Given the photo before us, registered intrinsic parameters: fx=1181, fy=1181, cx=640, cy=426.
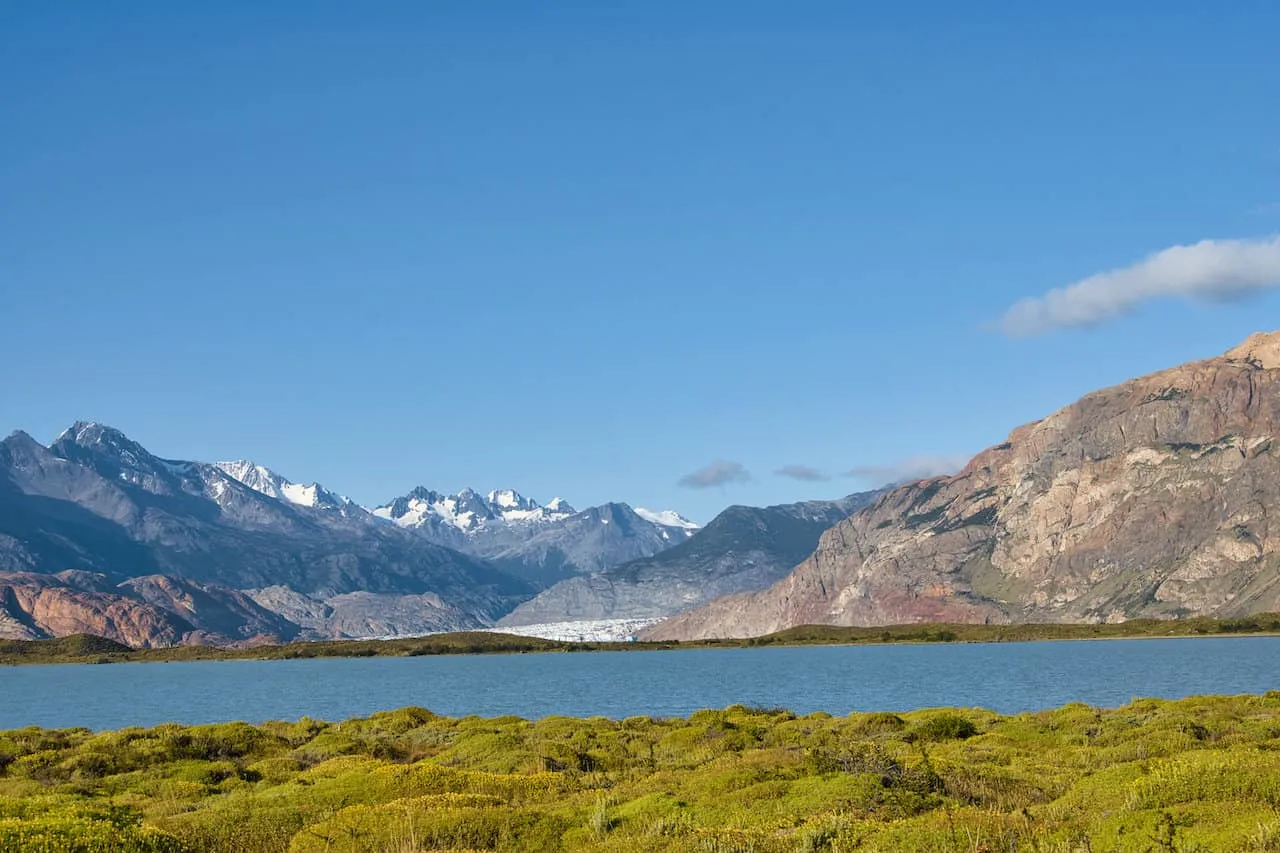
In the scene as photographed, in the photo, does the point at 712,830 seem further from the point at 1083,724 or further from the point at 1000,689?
the point at 1000,689

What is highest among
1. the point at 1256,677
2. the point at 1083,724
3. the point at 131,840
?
the point at 131,840

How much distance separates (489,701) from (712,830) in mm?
138663

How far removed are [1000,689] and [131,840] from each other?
5439 inches

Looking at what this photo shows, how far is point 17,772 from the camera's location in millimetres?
49812

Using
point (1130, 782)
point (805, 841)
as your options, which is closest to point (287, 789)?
point (805, 841)

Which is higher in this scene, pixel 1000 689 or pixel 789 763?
pixel 789 763

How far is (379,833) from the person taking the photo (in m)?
25.7

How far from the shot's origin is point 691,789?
109ft

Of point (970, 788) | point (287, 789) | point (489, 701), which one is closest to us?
point (970, 788)

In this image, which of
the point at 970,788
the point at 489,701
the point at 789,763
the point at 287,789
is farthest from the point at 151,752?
the point at 489,701

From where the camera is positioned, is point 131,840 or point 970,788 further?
point 970,788

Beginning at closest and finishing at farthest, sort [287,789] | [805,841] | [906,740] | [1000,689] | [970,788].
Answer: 1. [805,841]
2. [970,788]
3. [287,789]
4. [906,740]
5. [1000,689]

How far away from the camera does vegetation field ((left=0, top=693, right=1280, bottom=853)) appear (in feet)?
75.0

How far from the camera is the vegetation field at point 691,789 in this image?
22.9 meters
